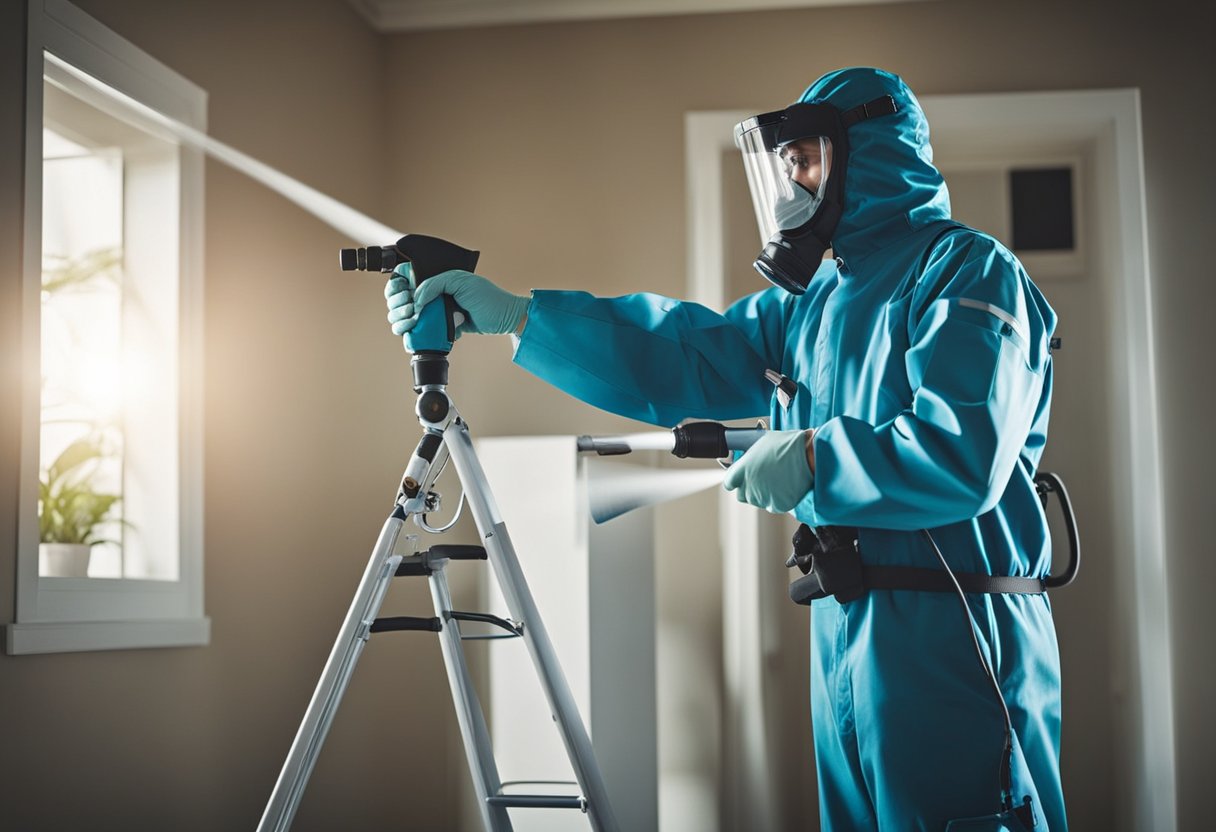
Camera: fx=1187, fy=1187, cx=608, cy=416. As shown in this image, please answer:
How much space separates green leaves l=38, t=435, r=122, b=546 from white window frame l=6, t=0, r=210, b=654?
14 cm

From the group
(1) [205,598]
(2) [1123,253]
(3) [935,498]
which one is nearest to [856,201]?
(3) [935,498]

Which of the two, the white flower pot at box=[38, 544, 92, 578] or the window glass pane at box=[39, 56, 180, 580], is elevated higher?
the window glass pane at box=[39, 56, 180, 580]

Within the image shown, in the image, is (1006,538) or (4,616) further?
(4,616)

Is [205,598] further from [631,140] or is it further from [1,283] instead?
[631,140]

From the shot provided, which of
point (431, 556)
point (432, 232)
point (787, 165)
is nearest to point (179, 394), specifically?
point (431, 556)

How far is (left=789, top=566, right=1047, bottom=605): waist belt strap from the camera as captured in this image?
1.58 metres

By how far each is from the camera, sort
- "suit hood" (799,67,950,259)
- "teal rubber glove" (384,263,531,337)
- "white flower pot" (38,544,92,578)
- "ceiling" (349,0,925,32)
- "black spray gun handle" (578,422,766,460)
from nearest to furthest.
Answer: "black spray gun handle" (578,422,766,460)
"suit hood" (799,67,950,259)
"teal rubber glove" (384,263,531,337)
"white flower pot" (38,544,92,578)
"ceiling" (349,0,925,32)

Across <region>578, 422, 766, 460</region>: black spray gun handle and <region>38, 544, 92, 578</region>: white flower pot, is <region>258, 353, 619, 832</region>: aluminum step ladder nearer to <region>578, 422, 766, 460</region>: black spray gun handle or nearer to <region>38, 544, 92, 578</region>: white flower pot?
<region>578, 422, 766, 460</region>: black spray gun handle

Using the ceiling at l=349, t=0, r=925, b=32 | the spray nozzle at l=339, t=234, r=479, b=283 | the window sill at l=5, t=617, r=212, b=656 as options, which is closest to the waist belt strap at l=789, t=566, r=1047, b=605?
the spray nozzle at l=339, t=234, r=479, b=283

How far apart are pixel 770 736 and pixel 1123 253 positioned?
1782 millimetres

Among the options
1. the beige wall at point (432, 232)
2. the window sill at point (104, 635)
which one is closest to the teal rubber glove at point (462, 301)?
the window sill at point (104, 635)

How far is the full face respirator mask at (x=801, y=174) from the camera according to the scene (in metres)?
1.82

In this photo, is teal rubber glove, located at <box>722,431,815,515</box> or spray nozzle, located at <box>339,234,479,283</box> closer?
teal rubber glove, located at <box>722,431,815,515</box>

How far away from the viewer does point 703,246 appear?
3.66 meters
